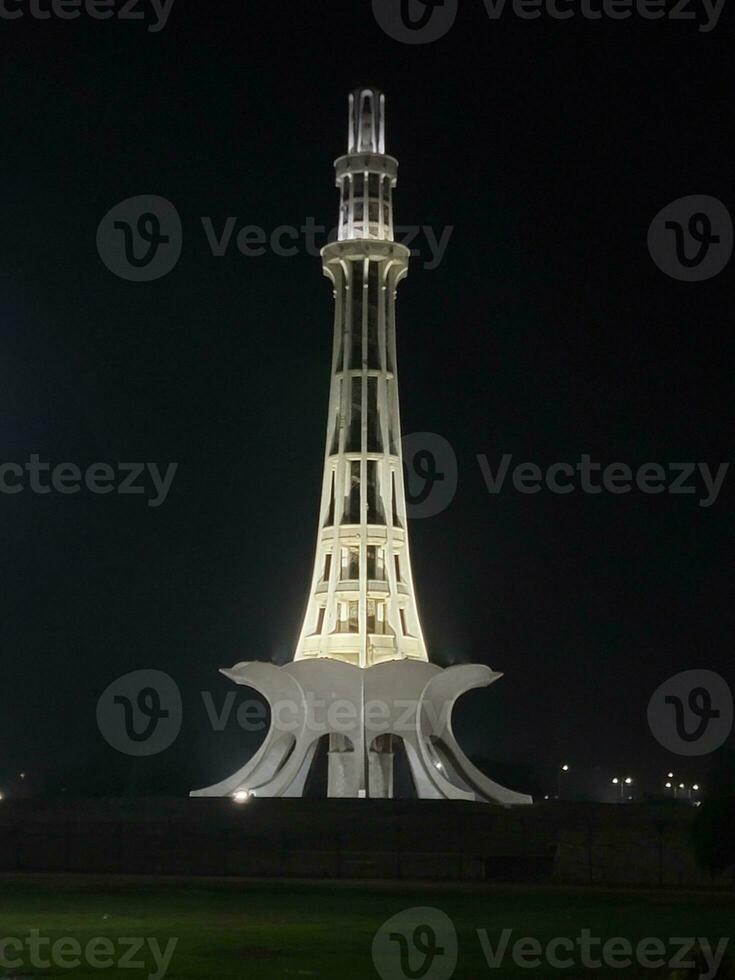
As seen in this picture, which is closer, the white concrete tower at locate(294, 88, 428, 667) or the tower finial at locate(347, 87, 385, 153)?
the white concrete tower at locate(294, 88, 428, 667)

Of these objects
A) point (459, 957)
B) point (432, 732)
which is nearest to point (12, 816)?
point (432, 732)

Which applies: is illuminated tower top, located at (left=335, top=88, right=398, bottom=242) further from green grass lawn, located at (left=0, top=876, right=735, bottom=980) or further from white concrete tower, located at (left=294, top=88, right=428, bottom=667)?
green grass lawn, located at (left=0, top=876, right=735, bottom=980)

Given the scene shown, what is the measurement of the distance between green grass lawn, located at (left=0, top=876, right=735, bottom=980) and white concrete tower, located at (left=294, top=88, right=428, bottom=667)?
1264 cm

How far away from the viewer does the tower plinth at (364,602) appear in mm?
33062

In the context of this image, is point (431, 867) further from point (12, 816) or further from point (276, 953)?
point (276, 953)

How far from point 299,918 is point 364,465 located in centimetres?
1926

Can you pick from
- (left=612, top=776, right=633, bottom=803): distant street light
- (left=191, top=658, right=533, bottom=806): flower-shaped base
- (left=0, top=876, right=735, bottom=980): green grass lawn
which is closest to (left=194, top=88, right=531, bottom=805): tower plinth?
(left=191, top=658, right=533, bottom=806): flower-shaped base

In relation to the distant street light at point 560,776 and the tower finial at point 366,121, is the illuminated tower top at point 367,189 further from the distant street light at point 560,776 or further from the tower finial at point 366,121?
the distant street light at point 560,776

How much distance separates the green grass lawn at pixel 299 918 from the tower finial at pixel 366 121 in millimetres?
21151

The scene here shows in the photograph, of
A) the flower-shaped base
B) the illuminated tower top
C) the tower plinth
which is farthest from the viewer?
the illuminated tower top

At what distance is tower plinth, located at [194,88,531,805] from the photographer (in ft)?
108

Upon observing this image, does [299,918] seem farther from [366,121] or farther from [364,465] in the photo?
[366,121]

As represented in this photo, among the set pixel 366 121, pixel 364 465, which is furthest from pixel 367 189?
pixel 364 465

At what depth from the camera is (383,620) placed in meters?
34.8
